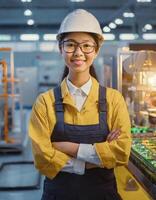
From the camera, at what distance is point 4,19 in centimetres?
1311

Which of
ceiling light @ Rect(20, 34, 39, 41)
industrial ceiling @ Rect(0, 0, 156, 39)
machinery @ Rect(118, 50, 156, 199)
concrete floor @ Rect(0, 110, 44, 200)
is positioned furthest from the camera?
ceiling light @ Rect(20, 34, 39, 41)

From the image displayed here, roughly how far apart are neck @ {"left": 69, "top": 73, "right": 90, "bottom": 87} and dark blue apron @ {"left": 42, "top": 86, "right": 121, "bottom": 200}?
79 millimetres

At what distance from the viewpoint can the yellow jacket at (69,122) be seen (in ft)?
5.16

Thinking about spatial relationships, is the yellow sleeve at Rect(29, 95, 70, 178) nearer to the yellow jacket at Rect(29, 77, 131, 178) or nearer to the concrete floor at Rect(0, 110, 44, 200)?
the yellow jacket at Rect(29, 77, 131, 178)

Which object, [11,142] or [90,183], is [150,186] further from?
[11,142]

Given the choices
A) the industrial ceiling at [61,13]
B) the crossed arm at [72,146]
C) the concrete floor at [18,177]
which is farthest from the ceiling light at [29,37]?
the crossed arm at [72,146]

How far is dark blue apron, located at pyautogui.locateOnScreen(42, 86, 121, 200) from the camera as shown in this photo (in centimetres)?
159

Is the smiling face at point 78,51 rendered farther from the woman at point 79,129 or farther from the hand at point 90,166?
the hand at point 90,166

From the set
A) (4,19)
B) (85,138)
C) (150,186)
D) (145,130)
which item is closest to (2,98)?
(145,130)

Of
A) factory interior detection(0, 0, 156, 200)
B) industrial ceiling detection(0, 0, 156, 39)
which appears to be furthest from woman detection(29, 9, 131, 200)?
industrial ceiling detection(0, 0, 156, 39)

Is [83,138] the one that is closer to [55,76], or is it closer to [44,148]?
[44,148]

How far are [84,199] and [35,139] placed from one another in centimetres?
33

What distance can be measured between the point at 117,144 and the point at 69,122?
0.22 metres

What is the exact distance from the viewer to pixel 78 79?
1646 millimetres
